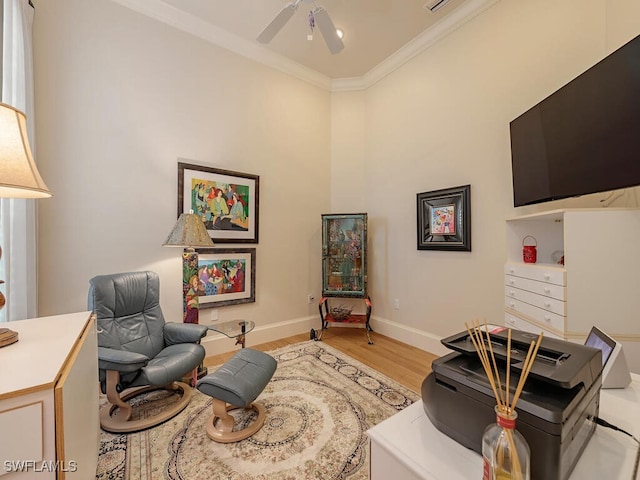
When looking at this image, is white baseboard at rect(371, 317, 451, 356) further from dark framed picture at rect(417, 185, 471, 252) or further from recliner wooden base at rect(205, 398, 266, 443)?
recliner wooden base at rect(205, 398, 266, 443)

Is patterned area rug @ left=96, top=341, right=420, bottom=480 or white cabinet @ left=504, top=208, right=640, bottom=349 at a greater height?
white cabinet @ left=504, top=208, right=640, bottom=349

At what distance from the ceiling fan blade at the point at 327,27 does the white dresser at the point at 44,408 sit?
8.46 feet

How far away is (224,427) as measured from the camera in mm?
1815

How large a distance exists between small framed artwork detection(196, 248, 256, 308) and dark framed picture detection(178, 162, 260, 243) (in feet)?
0.54

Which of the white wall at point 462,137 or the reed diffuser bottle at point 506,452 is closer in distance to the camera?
the reed diffuser bottle at point 506,452

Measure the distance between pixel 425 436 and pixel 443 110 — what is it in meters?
3.25

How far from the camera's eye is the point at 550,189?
1935mm

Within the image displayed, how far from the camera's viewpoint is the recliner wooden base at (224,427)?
1.75 m

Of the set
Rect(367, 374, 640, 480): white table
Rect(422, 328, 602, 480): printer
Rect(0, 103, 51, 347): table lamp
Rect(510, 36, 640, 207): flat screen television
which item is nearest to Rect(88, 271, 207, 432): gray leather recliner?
Rect(0, 103, 51, 347): table lamp

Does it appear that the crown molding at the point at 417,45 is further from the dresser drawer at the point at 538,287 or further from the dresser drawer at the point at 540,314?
the dresser drawer at the point at 540,314

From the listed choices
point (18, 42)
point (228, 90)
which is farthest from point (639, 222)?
point (18, 42)

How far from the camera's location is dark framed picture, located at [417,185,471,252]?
283cm

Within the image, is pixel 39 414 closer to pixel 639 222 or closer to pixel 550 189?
pixel 639 222

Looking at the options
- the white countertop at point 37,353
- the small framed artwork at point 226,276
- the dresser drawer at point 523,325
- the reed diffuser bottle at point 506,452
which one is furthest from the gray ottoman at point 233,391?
the dresser drawer at point 523,325
